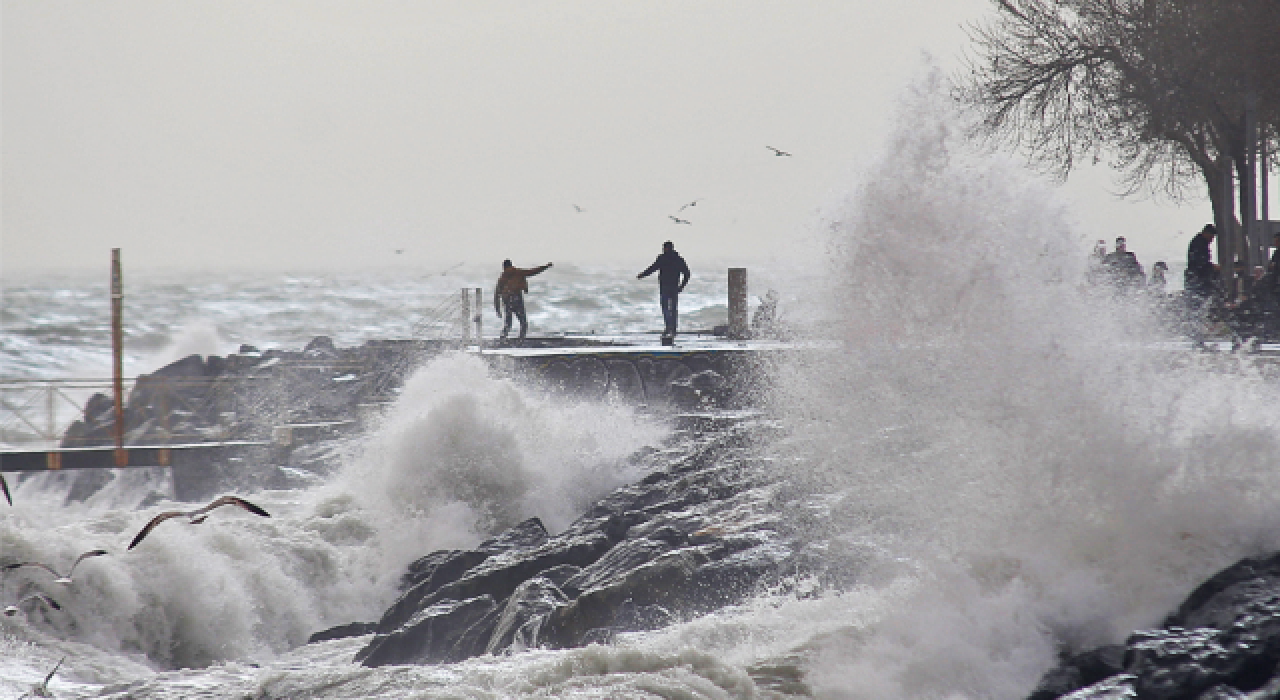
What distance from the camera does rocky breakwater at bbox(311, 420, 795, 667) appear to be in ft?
23.2

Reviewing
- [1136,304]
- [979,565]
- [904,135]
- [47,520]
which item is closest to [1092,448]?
[979,565]

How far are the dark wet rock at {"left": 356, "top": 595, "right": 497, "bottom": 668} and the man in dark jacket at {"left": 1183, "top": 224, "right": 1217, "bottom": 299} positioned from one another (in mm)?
9336

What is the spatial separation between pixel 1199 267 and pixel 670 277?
7160mm

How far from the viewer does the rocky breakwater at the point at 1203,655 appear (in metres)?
4.41

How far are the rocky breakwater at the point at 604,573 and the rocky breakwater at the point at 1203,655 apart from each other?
2.53m

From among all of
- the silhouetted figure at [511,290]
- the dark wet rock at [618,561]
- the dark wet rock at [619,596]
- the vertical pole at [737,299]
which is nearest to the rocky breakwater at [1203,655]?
the dark wet rock at [619,596]

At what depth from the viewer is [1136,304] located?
7.75m

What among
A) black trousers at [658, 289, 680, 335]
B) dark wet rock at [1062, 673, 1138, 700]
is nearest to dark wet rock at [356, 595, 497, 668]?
dark wet rock at [1062, 673, 1138, 700]

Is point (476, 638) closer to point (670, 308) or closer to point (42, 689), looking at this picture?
point (42, 689)

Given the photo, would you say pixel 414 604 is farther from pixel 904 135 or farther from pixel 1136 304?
pixel 1136 304

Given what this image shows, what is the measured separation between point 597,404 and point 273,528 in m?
4.21

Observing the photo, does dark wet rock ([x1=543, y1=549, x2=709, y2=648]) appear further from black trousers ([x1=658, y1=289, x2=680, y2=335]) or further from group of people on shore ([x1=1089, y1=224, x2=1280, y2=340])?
black trousers ([x1=658, y1=289, x2=680, y2=335])

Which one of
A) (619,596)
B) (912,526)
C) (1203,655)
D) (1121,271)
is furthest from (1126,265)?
(1203,655)

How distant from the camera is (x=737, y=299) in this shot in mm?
20250
